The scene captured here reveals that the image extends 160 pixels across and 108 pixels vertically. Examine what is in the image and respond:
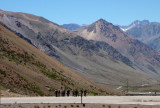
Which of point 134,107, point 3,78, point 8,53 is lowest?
point 134,107

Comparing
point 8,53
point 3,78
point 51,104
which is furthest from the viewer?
point 8,53

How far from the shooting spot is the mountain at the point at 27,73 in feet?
227

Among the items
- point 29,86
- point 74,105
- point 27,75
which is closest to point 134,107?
point 74,105

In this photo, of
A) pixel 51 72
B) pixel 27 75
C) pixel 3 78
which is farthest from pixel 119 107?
pixel 51 72

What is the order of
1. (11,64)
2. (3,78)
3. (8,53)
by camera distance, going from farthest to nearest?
(8,53) < (11,64) < (3,78)

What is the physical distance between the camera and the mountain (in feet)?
227

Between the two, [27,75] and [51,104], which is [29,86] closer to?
[27,75]

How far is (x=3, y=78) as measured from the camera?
6819 cm

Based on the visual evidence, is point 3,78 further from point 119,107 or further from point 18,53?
point 119,107

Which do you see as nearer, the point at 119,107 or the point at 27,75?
the point at 119,107

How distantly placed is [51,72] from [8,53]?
12.1 meters

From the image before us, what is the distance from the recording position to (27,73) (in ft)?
257

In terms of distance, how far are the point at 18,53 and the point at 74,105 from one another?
56.8 meters

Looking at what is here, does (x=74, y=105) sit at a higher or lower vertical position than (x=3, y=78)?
lower
